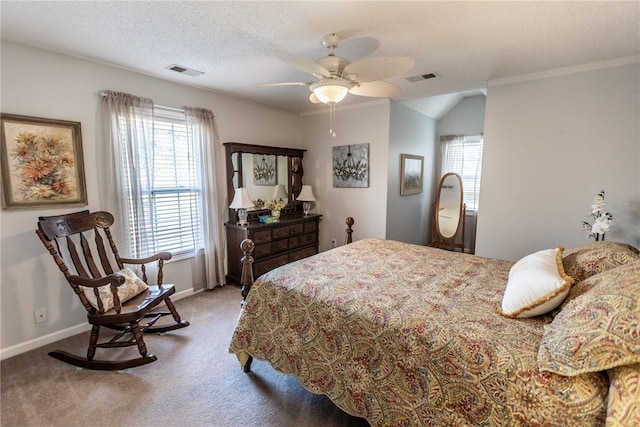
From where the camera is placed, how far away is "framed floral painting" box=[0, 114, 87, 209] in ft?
7.48

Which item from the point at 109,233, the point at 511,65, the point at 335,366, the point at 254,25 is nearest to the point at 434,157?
the point at 511,65

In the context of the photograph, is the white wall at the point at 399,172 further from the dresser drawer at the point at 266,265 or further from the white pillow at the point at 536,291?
the white pillow at the point at 536,291

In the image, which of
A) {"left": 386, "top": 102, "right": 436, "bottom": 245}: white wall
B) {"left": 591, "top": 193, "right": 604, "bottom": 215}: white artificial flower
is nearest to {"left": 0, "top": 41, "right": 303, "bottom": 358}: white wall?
{"left": 386, "top": 102, "right": 436, "bottom": 245}: white wall

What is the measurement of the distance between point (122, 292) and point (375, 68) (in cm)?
258

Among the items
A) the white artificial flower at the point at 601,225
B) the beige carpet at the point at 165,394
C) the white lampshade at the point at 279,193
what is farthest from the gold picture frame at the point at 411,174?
the beige carpet at the point at 165,394

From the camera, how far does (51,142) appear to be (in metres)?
2.46

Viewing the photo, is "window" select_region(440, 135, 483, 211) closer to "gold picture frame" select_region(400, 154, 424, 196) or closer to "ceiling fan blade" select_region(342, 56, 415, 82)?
"gold picture frame" select_region(400, 154, 424, 196)

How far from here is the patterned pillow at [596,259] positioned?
5.22 feet

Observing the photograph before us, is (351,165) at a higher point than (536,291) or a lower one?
higher

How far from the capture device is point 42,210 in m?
2.47

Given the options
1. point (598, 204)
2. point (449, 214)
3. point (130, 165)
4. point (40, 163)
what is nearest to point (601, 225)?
point (598, 204)

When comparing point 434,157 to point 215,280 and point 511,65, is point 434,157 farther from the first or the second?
point 215,280

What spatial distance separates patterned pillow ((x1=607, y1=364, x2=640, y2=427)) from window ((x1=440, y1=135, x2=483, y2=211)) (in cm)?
429

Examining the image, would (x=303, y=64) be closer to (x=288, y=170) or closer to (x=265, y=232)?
(x=265, y=232)
